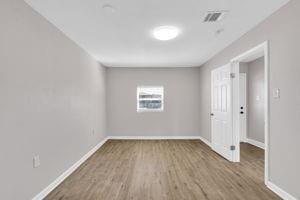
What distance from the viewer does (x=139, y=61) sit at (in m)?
5.38

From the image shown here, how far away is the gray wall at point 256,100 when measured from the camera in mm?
4996

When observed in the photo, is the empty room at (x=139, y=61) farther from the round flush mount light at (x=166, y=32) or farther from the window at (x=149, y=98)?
the window at (x=149, y=98)

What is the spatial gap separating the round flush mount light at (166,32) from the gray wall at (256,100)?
3202 mm

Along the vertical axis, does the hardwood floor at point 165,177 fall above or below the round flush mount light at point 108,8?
below

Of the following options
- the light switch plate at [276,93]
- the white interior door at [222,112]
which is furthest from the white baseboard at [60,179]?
the light switch plate at [276,93]

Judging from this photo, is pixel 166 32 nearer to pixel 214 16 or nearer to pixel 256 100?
pixel 214 16

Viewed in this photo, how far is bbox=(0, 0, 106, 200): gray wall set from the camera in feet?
6.13

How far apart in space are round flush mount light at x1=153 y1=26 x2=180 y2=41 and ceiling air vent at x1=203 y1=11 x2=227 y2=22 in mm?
527

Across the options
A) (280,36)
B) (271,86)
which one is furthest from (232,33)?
(271,86)

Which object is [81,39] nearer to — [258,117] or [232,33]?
[232,33]

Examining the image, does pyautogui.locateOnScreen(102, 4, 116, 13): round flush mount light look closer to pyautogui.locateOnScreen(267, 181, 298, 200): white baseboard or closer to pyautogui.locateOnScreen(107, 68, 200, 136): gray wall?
pyautogui.locateOnScreen(267, 181, 298, 200): white baseboard

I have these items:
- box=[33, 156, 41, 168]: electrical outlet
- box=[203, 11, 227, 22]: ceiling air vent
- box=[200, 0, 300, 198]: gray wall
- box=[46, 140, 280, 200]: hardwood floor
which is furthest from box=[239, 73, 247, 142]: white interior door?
box=[33, 156, 41, 168]: electrical outlet

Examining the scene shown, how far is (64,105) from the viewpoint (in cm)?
314

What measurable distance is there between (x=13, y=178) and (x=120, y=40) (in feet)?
8.82
